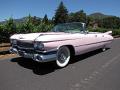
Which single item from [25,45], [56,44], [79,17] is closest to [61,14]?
[79,17]

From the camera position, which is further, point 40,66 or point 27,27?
point 27,27

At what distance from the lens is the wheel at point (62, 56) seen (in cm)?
635

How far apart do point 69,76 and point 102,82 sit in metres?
0.88

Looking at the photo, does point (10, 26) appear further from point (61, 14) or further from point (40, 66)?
point (61, 14)

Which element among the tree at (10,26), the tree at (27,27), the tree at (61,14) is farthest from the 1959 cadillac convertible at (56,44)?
the tree at (61,14)

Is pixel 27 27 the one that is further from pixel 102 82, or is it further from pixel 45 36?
pixel 102 82

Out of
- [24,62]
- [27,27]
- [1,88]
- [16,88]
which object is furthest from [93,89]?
[27,27]

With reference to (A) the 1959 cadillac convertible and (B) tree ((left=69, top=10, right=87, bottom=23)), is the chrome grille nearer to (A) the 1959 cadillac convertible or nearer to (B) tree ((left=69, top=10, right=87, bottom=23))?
(A) the 1959 cadillac convertible

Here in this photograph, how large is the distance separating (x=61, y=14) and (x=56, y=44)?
2604 inches

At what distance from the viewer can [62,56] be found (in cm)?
653

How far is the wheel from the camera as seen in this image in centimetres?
635

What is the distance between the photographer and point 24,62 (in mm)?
7246

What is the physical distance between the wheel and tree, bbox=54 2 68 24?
64.9 meters

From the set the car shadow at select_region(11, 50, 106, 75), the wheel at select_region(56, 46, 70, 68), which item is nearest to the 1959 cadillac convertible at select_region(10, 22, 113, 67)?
the wheel at select_region(56, 46, 70, 68)
